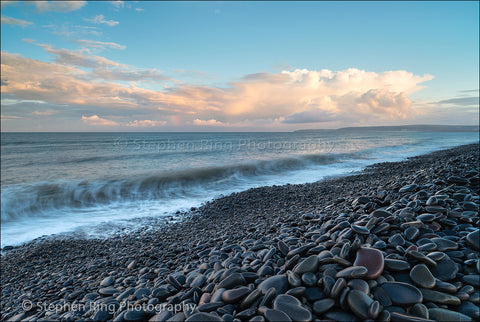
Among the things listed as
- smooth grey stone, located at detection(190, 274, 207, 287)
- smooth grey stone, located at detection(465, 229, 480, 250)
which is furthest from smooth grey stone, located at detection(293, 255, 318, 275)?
smooth grey stone, located at detection(465, 229, 480, 250)

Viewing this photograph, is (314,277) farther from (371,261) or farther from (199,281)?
(199,281)

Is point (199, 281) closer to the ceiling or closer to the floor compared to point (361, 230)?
closer to the floor

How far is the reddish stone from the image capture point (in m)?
2.02

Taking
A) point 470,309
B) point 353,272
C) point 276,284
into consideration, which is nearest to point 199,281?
point 276,284

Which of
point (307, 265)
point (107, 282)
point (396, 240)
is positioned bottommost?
point (107, 282)

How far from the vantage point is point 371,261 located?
7.06 feet

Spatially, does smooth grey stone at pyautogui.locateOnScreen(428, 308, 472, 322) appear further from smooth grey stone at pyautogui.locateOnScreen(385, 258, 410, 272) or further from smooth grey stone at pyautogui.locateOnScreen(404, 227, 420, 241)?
smooth grey stone at pyautogui.locateOnScreen(404, 227, 420, 241)

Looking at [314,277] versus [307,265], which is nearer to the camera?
[314,277]

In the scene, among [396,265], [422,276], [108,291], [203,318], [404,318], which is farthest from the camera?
[108,291]

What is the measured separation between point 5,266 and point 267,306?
689 centimetres

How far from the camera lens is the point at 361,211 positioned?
3611 mm

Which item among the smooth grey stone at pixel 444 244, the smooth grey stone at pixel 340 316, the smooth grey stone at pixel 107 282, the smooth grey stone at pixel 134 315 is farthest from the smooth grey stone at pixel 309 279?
the smooth grey stone at pixel 107 282

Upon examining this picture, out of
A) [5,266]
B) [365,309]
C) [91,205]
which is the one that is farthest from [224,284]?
[91,205]

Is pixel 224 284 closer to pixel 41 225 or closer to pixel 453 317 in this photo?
pixel 453 317
